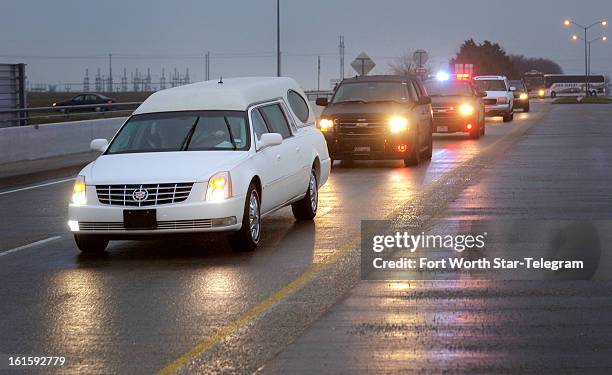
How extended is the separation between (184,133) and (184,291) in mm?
3529

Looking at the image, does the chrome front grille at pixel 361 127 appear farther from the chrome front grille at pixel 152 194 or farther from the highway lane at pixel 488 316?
the chrome front grille at pixel 152 194

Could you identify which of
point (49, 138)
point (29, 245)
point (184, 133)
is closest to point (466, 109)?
point (49, 138)

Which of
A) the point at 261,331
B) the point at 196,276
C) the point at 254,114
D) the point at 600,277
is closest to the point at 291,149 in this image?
the point at 254,114

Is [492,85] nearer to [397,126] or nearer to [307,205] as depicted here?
[397,126]

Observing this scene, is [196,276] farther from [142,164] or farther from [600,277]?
[600,277]

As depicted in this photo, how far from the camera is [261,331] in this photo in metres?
8.30

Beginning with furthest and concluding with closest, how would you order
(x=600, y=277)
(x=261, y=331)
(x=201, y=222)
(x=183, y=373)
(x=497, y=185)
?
1. (x=497, y=185)
2. (x=201, y=222)
3. (x=600, y=277)
4. (x=261, y=331)
5. (x=183, y=373)

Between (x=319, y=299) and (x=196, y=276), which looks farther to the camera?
(x=196, y=276)

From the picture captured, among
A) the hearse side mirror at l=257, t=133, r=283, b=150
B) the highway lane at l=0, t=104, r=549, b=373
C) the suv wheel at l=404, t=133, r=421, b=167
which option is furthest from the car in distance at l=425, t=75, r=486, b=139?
the hearse side mirror at l=257, t=133, r=283, b=150

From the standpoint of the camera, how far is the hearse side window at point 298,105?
15.5m

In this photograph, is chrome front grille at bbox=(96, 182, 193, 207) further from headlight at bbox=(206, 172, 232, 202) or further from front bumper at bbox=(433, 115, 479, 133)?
front bumper at bbox=(433, 115, 479, 133)

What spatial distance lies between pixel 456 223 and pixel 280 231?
2020mm

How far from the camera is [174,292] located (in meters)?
10.1

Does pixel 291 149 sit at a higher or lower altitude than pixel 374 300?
higher
